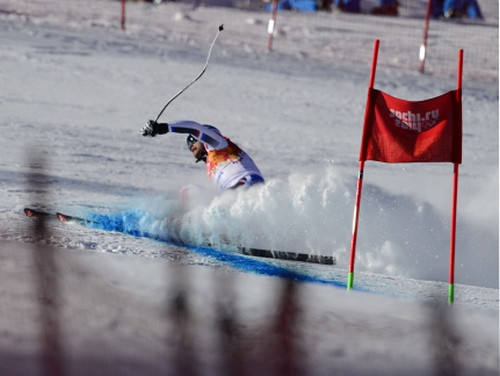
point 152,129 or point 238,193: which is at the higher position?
point 152,129

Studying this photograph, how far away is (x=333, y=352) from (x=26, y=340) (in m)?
1.64

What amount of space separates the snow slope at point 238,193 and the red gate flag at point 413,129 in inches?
40.5

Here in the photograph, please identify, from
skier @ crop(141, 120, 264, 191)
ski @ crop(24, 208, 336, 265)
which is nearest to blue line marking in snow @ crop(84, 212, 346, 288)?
ski @ crop(24, 208, 336, 265)

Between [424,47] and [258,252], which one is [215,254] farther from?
[424,47]

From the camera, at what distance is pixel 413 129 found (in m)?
7.09

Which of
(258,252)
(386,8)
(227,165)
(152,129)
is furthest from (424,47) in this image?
(152,129)

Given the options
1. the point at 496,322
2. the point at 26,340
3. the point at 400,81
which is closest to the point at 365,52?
the point at 400,81

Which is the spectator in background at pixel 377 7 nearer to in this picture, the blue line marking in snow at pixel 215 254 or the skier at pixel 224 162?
the skier at pixel 224 162

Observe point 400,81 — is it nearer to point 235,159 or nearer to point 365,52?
point 365,52

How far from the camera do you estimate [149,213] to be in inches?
352

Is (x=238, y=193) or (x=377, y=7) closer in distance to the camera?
(x=238, y=193)

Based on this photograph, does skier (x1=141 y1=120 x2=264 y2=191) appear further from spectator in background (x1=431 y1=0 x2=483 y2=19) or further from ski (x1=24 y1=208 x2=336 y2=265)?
spectator in background (x1=431 y1=0 x2=483 y2=19)

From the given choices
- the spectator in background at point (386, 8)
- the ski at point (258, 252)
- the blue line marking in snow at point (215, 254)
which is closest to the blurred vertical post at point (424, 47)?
the spectator in background at point (386, 8)

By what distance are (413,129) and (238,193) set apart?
219 centimetres
